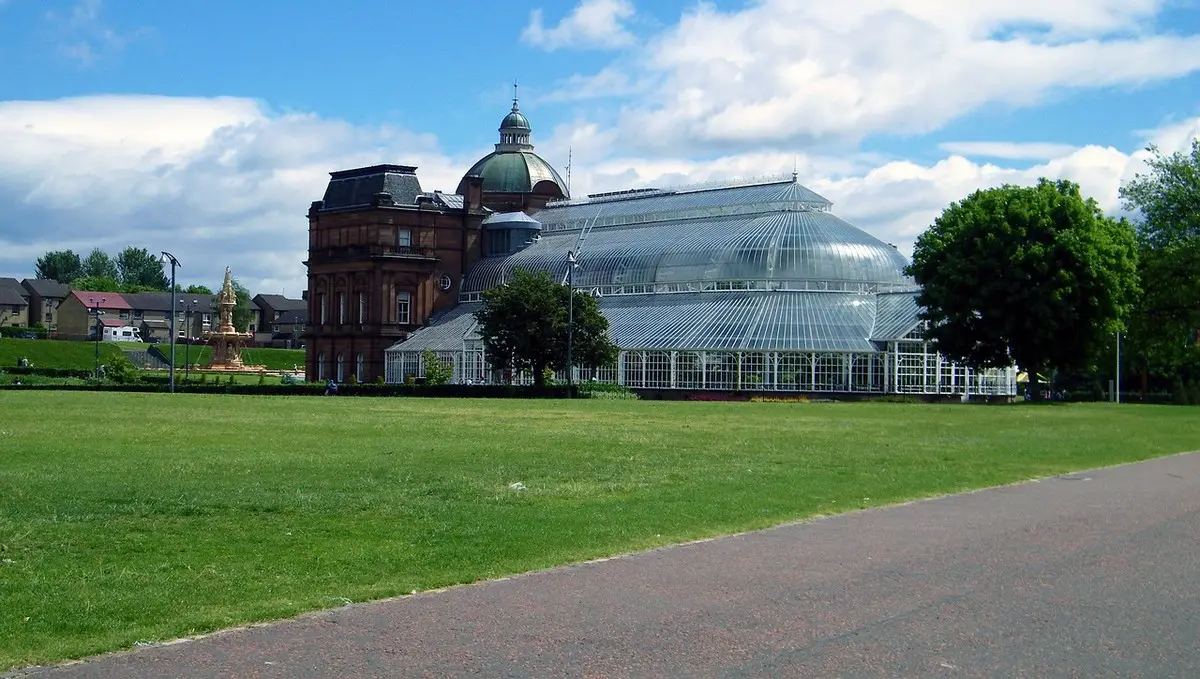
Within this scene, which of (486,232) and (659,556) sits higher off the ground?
(486,232)

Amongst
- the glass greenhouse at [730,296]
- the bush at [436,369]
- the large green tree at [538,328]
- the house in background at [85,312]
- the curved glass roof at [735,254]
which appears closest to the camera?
the large green tree at [538,328]

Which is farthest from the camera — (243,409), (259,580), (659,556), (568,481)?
(243,409)

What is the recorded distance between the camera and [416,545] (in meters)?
15.2

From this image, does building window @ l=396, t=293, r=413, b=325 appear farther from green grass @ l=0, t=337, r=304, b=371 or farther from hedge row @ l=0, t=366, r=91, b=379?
hedge row @ l=0, t=366, r=91, b=379

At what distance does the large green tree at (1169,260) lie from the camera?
2768 inches

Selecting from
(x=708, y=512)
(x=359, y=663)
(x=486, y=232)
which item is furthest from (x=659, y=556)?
(x=486, y=232)

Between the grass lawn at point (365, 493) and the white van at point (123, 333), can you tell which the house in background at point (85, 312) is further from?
A: the grass lawn at point (365, 493)

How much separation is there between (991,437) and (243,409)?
82.2 feet

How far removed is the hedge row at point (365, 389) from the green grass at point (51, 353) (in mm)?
51159

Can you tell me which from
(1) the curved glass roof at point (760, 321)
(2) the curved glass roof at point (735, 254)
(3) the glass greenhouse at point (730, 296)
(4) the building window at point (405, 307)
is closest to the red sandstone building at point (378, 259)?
(4) the building window at point (405, 307)

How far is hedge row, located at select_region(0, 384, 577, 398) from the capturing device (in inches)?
2817

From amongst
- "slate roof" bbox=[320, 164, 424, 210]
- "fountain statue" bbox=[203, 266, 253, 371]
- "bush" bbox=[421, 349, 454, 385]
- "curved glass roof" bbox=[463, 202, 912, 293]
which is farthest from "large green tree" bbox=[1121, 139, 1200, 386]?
"fountain statue" bbox=[203, 266, 253, 371]

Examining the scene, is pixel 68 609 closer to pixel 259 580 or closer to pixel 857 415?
pixel 259 580

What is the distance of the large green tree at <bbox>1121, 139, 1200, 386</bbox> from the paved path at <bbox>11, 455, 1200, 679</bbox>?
58.1m
